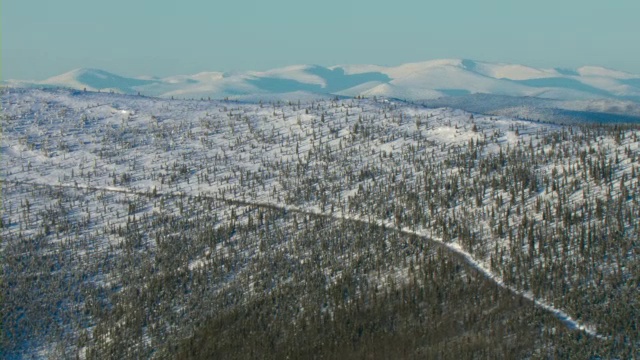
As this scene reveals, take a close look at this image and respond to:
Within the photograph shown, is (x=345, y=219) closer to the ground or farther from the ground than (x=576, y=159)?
closer to the ground

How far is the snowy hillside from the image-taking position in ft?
292

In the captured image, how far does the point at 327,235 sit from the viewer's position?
365 ft

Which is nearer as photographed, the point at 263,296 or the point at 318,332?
the point at 318,332

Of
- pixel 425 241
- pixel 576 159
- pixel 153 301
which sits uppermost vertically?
pixel 576 159

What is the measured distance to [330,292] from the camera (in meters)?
97.8

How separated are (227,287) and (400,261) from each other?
1975cm

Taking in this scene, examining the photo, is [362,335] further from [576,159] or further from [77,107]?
[77,107]

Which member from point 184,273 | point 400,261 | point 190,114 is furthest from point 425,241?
point 190,114

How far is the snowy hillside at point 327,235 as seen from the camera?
292 ft

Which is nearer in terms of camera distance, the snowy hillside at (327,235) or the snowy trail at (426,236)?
the snowy trail at (426,236)

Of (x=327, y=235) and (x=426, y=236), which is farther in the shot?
(x=327, y=235)

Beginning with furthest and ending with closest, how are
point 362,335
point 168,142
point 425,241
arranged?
point 168,142, point 425,241, point 362,335

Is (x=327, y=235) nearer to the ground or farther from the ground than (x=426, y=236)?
nearer to the ground

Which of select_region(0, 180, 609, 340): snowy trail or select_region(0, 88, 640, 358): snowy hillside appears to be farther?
select_region(0, 88, 640, 358): snowy hillside
